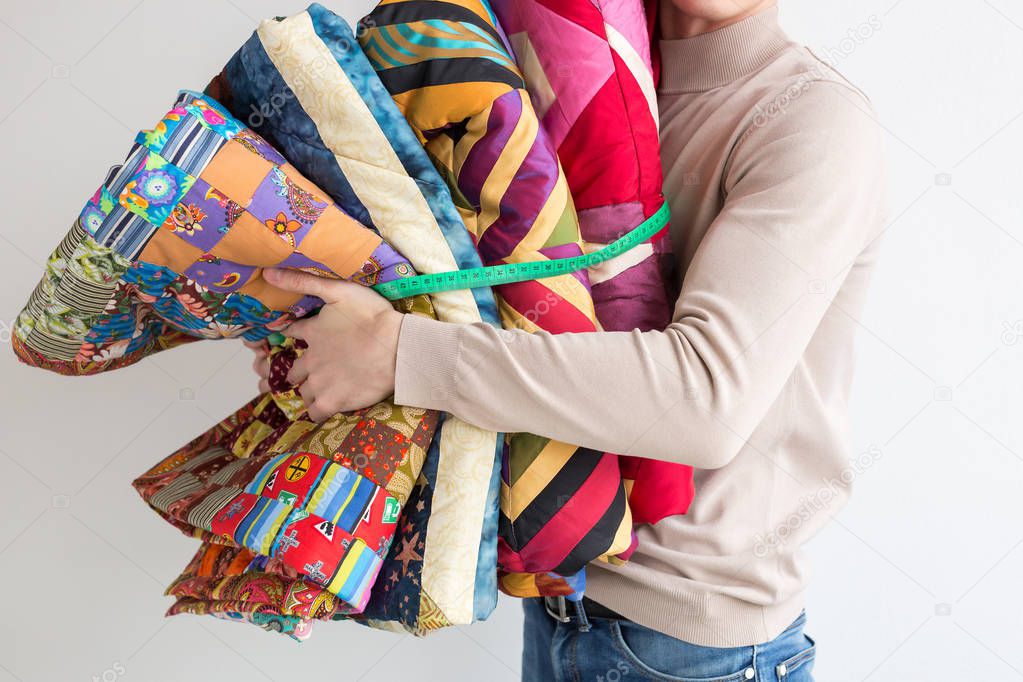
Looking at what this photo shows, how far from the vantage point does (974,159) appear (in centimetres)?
146

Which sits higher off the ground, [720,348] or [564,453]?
[720,348]

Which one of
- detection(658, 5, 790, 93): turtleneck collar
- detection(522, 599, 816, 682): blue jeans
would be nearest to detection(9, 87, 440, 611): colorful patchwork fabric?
detection(522, 599, 816, 682): blue jeans

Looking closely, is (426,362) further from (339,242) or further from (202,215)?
(202,215)

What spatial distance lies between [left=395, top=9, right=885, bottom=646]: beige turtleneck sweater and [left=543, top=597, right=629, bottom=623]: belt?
4 centimetres

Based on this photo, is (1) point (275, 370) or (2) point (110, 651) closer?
(1) point (275, 370)

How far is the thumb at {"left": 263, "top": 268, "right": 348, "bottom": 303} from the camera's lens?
0.87 metres

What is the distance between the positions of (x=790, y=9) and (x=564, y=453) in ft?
3.37

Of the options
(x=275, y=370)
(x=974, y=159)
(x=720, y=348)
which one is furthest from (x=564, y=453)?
(x=974, y=159)

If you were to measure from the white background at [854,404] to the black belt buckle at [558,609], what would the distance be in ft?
1.95

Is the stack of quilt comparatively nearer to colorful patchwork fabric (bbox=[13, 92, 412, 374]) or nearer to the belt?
colorful patchwork fabric (bbox=[13, 92, 412, 374])

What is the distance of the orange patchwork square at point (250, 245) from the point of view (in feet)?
2.66

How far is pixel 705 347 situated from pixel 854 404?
907mm

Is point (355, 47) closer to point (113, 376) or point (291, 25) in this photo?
point (291, 25)

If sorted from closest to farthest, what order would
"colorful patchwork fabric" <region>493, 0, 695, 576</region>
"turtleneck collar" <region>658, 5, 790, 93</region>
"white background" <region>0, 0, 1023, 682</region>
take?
"colorful patchwork fabric" <region>493, 0, 695, 576</region> → "turtleneck collar" <region>658, 5, 790, 93</region> → "white background" <region>0, 0, 1023, 682</region>
